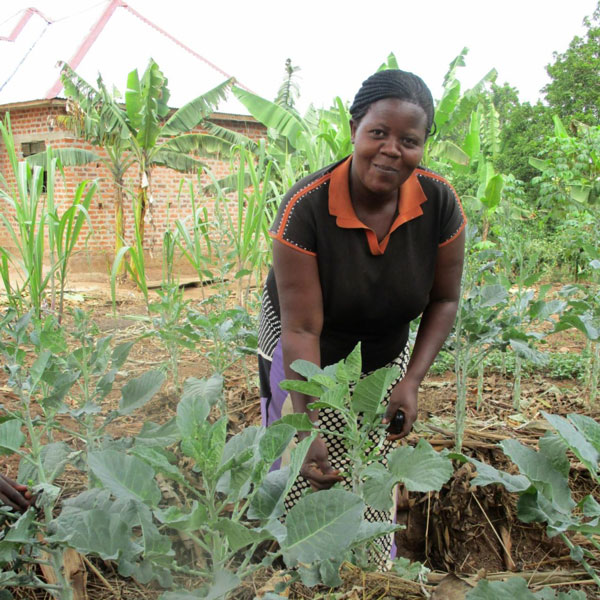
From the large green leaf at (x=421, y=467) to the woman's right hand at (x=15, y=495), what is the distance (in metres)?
0.66

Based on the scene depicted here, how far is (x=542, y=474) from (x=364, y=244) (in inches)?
32.2

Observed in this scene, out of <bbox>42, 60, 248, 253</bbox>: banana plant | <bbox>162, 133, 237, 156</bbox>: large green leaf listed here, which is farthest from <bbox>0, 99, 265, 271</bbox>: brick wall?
<bbox>42, 60, 248, 253</bbox>: banana plant

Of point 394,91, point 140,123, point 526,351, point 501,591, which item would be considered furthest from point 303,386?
point 140,123

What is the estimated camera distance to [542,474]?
935 millimetres

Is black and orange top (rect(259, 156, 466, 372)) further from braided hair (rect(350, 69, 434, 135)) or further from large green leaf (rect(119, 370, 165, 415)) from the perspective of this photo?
large green leaf (rect(119, 370, 165, 415))

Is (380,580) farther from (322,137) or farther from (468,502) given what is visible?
(322,137)

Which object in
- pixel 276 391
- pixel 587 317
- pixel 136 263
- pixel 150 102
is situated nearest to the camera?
pixel 276 391

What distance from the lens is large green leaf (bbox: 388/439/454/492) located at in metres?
0.84

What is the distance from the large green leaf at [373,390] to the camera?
95cm

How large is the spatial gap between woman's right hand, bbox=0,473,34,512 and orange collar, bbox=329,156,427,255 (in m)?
0.98

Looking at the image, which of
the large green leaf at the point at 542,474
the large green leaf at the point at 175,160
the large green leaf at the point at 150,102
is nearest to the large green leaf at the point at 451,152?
the large green leaf at the point at 175,160

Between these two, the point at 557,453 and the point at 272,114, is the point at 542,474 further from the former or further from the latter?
the point at 272,114

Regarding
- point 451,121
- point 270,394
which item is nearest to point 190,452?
point 270,394

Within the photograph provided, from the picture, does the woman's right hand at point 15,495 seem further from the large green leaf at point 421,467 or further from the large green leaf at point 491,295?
the large green leaf at point 491,295
